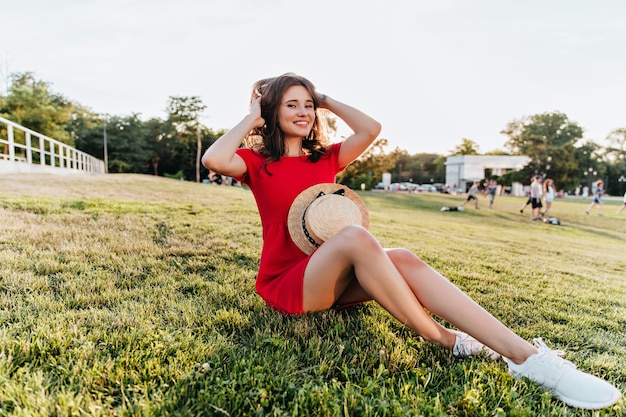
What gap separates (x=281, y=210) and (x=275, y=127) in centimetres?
60

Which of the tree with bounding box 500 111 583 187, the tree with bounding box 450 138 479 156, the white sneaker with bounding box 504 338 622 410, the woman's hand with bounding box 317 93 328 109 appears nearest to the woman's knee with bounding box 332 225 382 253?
the white sneaker with bounding box 504 338 622 410

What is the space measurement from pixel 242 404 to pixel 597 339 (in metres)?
2.42

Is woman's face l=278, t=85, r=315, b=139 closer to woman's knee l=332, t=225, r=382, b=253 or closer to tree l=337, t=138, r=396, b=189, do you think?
woman's knee l=332, t=225, r=382, b=253

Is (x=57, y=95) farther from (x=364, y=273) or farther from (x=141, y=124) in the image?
(x=364, y=273)

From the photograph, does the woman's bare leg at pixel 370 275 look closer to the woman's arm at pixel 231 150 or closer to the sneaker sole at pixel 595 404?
the sneaker sole at pixel 595 404

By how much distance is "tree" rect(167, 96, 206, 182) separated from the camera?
48.6 m

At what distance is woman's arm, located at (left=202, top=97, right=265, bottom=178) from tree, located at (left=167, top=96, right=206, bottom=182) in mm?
46564

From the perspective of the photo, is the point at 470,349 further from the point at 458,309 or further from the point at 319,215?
the point at 319,215

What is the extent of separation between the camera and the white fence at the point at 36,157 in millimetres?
11859

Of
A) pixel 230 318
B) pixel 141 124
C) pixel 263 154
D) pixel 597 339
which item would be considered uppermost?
pixel 141 124

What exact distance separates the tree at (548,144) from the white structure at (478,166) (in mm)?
3100

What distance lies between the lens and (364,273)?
2.20m

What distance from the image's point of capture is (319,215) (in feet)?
8.29

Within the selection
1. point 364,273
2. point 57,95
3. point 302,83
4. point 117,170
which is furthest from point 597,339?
point 117,170
